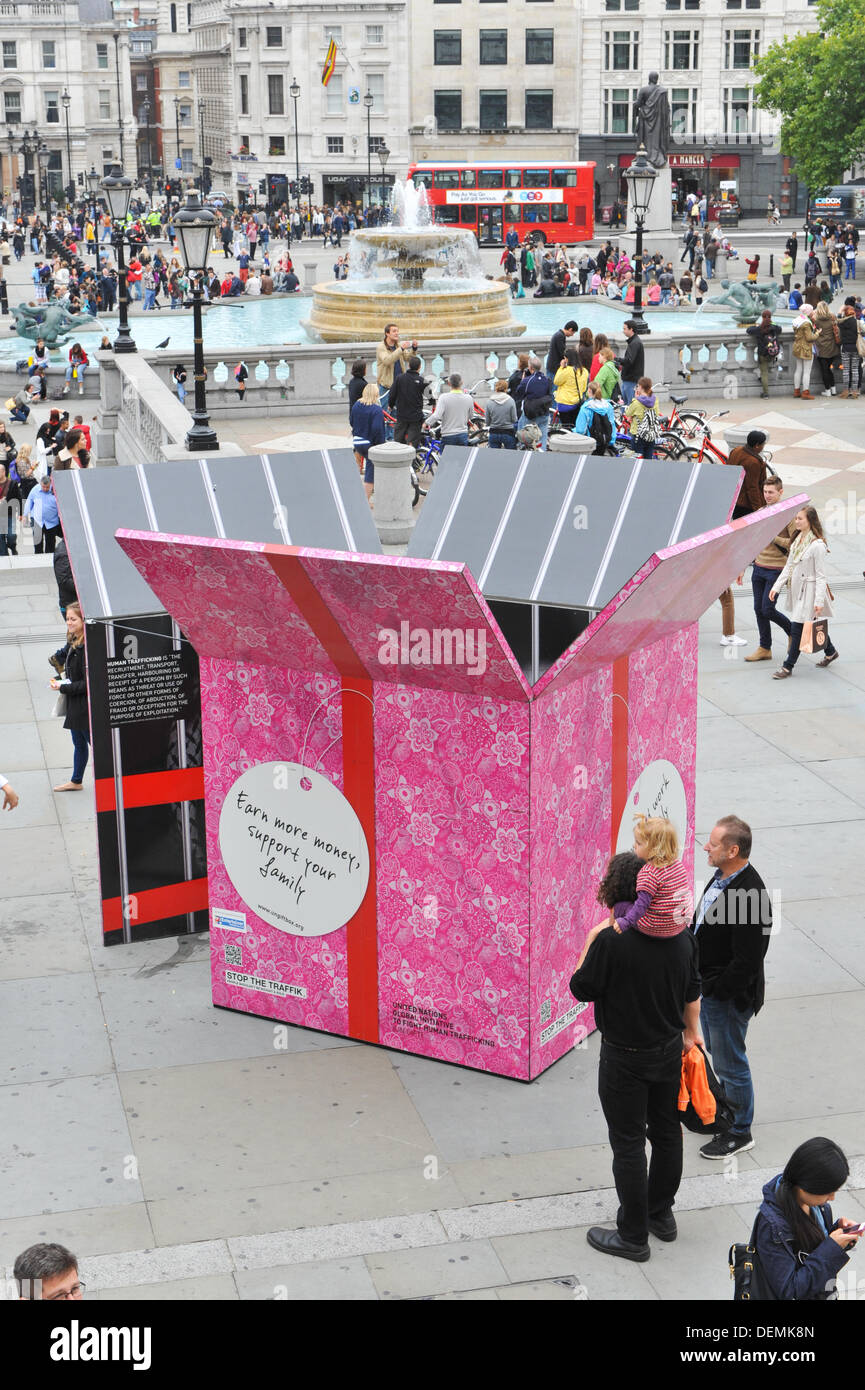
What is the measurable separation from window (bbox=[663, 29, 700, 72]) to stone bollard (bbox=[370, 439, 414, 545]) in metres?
76.9

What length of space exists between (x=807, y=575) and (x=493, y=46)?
8364 centimetres

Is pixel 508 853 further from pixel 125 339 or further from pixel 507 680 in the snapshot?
pixel 125 339

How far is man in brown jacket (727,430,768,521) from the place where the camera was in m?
15.3

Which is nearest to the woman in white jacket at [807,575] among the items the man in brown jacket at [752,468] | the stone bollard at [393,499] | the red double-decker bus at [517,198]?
the man in brown jacket at [752,468]

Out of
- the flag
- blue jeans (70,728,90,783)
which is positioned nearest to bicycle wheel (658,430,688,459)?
blue jeans (70,728,90,783)

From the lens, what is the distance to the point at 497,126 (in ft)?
297

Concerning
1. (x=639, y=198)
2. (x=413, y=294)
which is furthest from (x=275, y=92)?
(x=639, y=198)

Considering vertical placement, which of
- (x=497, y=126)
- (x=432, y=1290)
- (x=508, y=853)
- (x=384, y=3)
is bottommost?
(x=432, y=1290)

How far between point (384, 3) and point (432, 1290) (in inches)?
3628

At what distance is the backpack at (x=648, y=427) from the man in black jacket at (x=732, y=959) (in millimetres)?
13798

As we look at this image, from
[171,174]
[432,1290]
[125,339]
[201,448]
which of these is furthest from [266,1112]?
[171,174]

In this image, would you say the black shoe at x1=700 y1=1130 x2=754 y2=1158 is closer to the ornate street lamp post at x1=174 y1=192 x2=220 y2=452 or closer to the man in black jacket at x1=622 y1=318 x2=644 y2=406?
the ornate street lamp post at x1=174 y1=192 x2=220 y2=452

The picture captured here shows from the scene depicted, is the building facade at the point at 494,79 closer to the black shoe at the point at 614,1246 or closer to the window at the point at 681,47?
the window at the point at 681,47

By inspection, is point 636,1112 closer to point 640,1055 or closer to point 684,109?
point 640,1055
